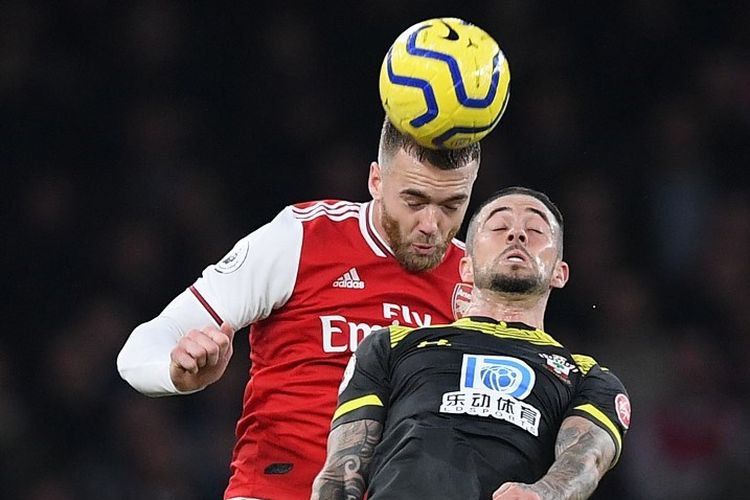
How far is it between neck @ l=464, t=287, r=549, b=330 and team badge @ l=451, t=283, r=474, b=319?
0.39 meters

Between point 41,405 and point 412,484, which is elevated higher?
point 412,484

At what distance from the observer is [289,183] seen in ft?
28.4

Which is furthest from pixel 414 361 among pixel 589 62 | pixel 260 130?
pixel 589 62

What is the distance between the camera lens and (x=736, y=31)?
370 inches

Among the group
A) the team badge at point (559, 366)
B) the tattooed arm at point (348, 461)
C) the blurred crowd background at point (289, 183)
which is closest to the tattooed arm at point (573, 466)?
the team badge at point (559, 366)

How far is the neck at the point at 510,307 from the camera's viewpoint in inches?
153

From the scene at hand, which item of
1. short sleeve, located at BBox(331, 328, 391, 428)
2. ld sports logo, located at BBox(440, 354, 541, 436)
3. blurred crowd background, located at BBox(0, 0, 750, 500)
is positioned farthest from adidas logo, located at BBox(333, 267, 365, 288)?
blurred crowd background, located at BBox(0, 0, 750, 500)

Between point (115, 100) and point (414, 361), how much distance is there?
555cm

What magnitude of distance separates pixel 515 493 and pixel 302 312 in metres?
1.12

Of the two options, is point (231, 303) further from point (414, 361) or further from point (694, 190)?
point (694, 190)

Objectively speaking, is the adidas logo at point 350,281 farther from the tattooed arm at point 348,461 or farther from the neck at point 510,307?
the tattooed arm at point 348,461

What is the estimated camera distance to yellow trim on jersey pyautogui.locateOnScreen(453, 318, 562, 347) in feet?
12.5

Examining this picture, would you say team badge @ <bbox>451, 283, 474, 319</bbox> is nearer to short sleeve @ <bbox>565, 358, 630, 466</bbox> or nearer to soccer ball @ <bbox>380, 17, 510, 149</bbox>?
soccer ball @ <bbox>380, 17, 510, 149</bbox>

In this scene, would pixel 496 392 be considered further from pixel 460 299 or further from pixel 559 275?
pixel 460 299
